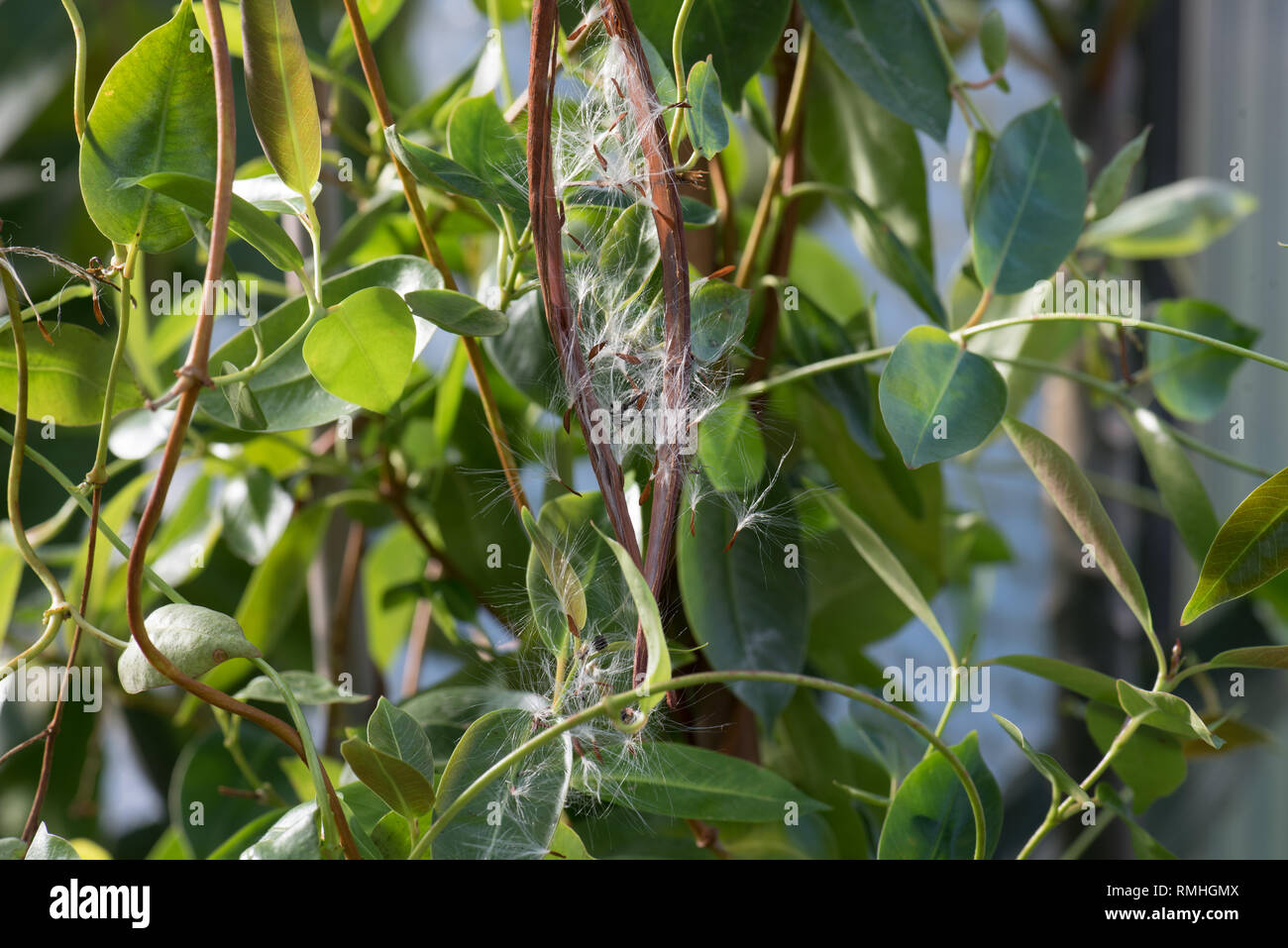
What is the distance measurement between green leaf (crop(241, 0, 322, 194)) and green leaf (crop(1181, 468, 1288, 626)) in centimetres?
25

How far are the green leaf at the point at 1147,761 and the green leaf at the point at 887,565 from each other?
0.09 metres

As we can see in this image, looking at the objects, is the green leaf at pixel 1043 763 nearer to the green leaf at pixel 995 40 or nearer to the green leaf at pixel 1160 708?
the green leaf at pixel 1160 708

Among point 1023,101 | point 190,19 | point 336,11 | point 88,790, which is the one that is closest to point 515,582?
point 190,19

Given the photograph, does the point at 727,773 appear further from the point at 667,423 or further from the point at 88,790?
the point at 88,790

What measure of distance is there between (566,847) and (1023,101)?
884mm

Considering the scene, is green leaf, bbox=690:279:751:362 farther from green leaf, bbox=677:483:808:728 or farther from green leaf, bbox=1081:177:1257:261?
green leaf, bbox=1081:177:1257:261

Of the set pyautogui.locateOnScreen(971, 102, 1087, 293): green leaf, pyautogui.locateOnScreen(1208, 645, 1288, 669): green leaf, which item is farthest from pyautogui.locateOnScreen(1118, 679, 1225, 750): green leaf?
pyautogui.locateOnScreen(971, 102, 1087, 293): green leaf

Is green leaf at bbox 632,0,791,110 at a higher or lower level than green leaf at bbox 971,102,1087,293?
higher

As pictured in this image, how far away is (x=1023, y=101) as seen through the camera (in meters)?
0.91

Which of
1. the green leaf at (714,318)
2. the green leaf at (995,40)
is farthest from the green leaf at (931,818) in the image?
the green leaf at (995,40)

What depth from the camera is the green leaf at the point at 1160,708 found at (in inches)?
9.8

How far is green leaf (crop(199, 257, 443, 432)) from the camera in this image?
0.90ft

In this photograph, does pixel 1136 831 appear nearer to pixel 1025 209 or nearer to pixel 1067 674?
pixel 1067 674
